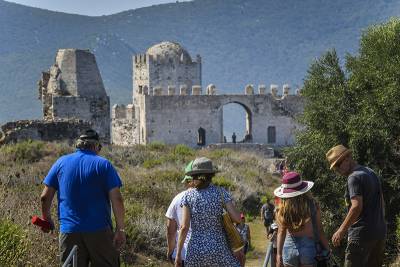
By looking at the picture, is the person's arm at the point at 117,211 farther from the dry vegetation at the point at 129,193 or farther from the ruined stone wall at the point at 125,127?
the ruined stone wall at the point at 125,127

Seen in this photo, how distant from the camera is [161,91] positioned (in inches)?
A: 1969

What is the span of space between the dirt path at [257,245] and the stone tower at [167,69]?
34429 millimetres

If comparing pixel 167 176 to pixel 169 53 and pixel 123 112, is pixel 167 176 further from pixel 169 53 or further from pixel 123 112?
pixel 169 53

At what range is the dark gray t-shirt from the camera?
331 inches

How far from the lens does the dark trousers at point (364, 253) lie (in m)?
8.58

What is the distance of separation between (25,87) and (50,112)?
76.5 metres

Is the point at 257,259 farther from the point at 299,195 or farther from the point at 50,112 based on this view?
the point at 50,112

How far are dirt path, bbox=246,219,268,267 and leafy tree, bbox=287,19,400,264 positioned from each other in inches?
49.7

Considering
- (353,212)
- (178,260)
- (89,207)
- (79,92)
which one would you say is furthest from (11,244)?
(79,92)

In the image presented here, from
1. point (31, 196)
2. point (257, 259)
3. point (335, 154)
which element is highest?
point (335, 154)

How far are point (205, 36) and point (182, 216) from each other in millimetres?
160420

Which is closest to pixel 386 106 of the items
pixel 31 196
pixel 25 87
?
pixel 31 196

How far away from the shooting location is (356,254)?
862cm

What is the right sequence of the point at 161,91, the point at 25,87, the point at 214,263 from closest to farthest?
the point at 214,263 → the point at 161,91 → the point at 25,87
